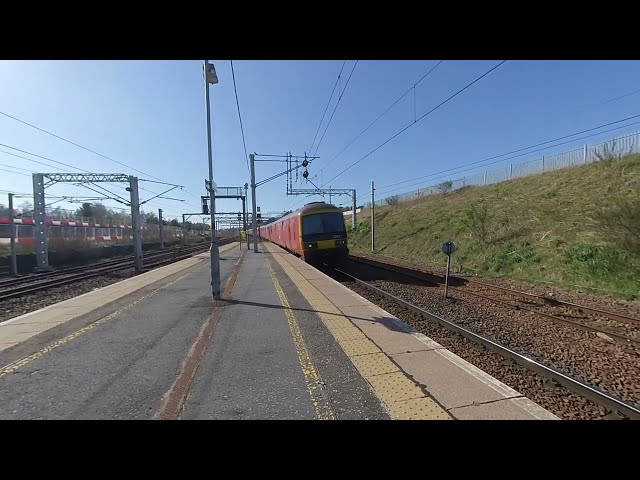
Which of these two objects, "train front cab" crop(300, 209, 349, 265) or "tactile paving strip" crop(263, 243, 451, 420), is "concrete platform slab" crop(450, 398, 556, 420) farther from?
"train front cab" crop(300, 209, 349, 265)

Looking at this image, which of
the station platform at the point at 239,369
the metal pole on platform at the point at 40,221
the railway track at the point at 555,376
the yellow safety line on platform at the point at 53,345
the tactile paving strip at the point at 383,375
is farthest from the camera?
the metal pole on platform at the point at 40,221

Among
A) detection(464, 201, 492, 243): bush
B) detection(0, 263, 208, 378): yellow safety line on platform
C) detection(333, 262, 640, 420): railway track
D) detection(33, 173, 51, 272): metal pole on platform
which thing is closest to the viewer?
detection(333, 262, 640, 420): railway track

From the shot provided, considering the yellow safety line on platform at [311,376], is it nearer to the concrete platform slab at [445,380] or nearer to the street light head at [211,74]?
the concrete platform slab at [445,380]

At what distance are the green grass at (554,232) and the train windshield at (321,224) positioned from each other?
7.03 meters

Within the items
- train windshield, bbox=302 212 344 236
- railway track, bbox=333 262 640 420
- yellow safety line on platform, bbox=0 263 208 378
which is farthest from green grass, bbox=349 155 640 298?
yellow safety line on platform, bbox=0 263 208 378

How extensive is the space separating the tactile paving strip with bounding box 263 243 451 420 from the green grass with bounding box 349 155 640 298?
914 centimetres

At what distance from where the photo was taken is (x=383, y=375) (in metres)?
3.67

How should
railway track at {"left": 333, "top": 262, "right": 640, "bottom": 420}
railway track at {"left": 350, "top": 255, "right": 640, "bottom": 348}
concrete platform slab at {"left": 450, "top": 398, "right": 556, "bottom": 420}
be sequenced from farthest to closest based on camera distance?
1. railway track at {"left": 350, "top": 255, "right": 640, "bottom": 348}
2. railway track at {"left": 333, "top": 262, "right": 640, "bottom": 420}
3. concrete platform slab at {"left": 450, "top": 398, "right": 556, "bottom": 420}

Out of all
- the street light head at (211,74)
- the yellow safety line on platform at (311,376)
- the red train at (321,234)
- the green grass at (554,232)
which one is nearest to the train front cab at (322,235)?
the red train at (321,234)

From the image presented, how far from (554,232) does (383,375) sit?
14.5 m

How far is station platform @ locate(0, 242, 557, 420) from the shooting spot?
301 cm

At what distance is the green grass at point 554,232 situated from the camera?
10736mm

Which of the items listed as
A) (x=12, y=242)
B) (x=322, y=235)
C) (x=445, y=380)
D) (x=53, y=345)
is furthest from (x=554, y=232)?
(x=12, y=242)
